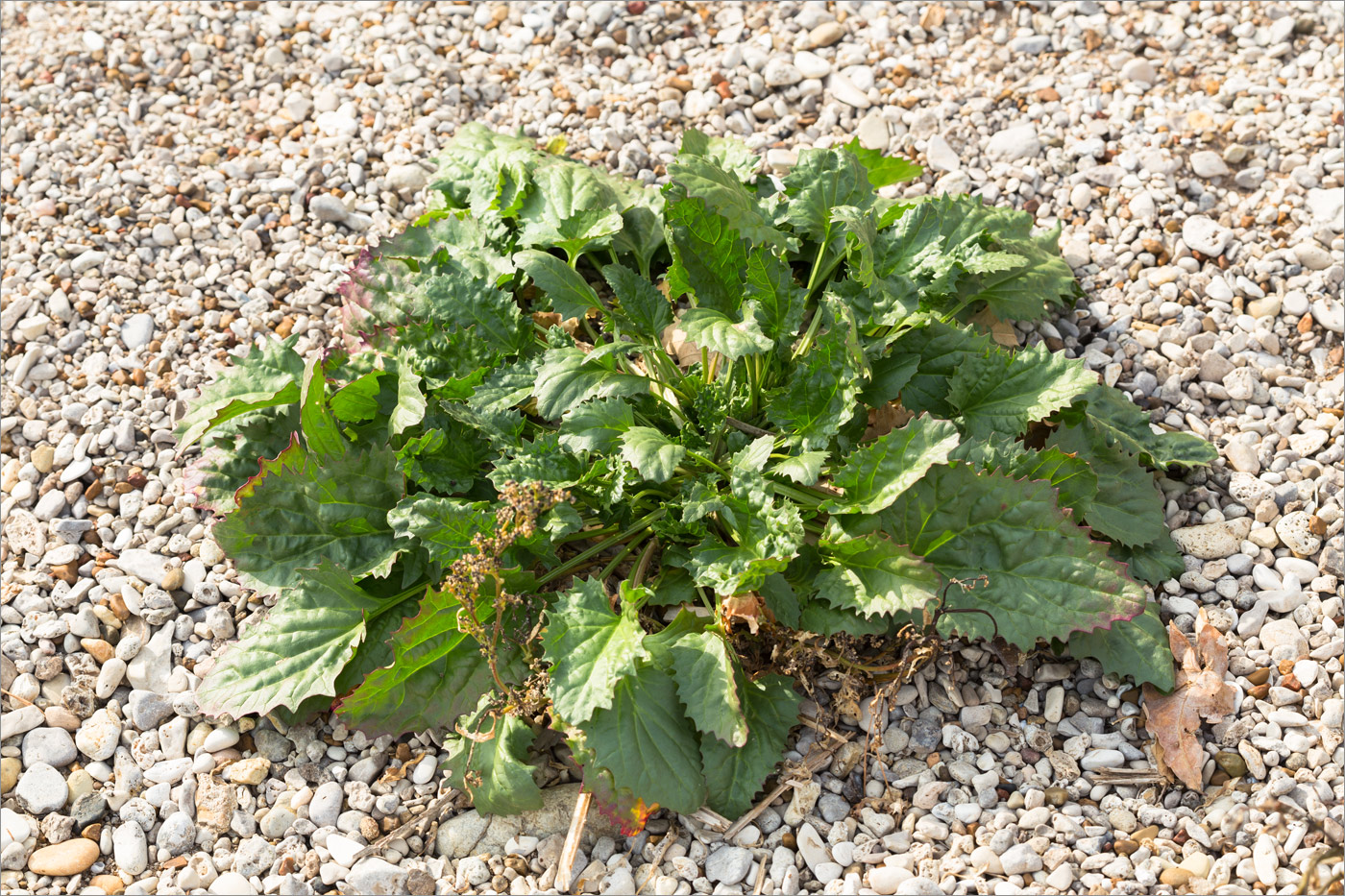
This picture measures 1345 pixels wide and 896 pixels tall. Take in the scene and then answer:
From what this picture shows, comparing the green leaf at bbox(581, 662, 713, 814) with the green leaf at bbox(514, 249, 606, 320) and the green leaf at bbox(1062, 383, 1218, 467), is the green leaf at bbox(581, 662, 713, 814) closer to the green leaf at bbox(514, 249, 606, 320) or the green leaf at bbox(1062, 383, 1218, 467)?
the green leaf at bbox(514, 249, 606, 320)

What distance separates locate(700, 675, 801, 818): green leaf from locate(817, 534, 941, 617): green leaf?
271 millimetres

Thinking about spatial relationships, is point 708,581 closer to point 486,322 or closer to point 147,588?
point 486,322

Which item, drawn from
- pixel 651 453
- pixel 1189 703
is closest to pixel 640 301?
pixel 651 453

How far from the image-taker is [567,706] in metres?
2.33

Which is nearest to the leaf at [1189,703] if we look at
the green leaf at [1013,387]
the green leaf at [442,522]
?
the green leaf at [1013,387]

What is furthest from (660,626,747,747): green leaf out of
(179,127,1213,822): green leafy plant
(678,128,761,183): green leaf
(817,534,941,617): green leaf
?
(678,128,761,183): green leaf

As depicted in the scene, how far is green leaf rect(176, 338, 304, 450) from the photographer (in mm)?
2969

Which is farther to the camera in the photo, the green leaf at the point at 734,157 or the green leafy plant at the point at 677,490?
the green leaf at the point at 734,157

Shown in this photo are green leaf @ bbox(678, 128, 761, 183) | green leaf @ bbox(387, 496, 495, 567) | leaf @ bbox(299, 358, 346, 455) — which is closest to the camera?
green leaf @ bbox(387, 496, 495, 567)

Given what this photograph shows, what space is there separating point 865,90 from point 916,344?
4.97ft

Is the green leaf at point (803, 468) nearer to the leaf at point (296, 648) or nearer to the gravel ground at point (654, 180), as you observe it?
the gravel ground at point (654, 180)

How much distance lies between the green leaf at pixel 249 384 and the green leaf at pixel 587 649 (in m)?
1.05

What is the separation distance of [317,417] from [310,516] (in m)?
0.25

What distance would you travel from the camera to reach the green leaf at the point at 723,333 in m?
2.58
